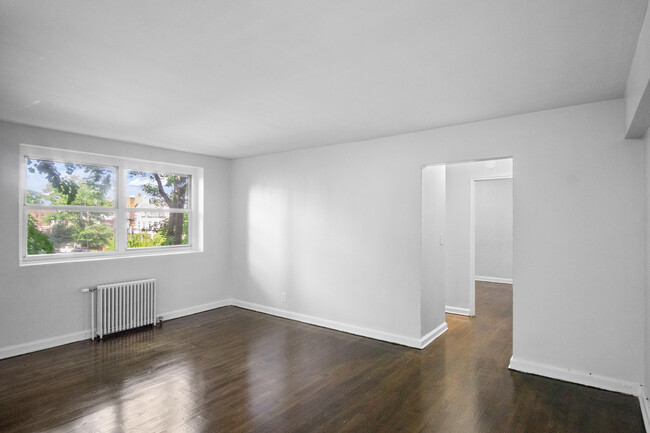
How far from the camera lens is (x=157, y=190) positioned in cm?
543

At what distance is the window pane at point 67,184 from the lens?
165 inches

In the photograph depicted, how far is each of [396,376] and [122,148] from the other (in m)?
4.38

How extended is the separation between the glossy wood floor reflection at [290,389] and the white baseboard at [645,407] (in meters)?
0.05

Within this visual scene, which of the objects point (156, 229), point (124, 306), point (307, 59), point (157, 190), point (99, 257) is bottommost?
point (124, 306)

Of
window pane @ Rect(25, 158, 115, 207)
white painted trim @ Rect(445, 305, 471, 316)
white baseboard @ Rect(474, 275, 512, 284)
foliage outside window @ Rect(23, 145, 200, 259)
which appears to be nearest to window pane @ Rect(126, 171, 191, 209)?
foliage outside window @ Rect(23, 145, 200, 259)

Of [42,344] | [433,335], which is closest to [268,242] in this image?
[433,335]

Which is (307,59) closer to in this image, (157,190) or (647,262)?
(647,262)

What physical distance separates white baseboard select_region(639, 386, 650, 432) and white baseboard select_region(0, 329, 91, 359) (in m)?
5.47

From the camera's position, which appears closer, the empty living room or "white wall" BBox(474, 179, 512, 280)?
the empty living room

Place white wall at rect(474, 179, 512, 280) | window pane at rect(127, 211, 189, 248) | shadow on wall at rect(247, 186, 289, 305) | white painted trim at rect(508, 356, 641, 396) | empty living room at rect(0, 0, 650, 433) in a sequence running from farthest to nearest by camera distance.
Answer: white wall at rect(474, 179, 512, 280) → shadow on wall at rect(247, 186, 289, 305) → window pane at rect(127, 211, 189, 248) → white painted trim at rect(508, 356, 641, 396) → empty living room at rect(0, 0, 650, 433)

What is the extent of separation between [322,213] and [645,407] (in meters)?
3.67

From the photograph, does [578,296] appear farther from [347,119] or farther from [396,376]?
[347,119]

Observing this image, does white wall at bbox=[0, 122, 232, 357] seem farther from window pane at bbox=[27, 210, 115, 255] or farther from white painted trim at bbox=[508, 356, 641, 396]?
white painted trim at bbox=[508, 356, 641, 396]

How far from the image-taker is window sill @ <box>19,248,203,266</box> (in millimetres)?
4142
